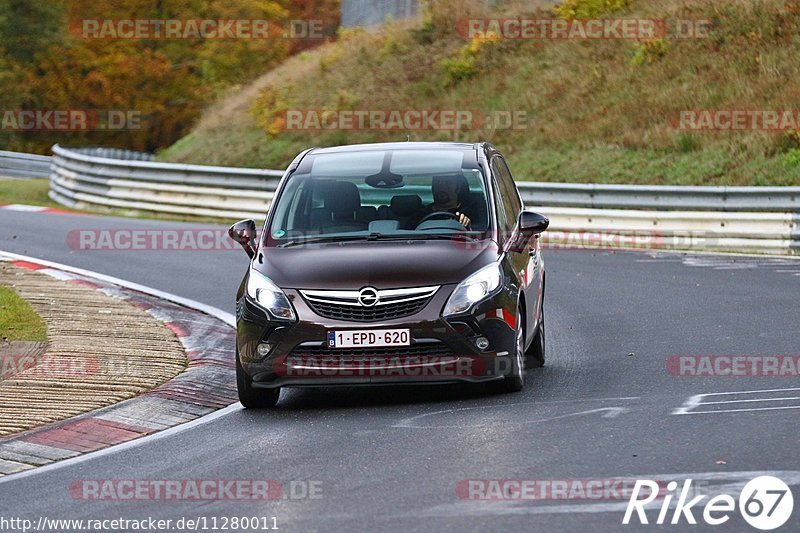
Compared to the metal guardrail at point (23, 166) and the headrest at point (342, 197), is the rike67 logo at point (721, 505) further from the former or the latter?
the metal guardrail at point (23, 166)

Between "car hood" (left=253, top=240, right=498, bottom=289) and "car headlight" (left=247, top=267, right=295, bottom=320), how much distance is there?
0.05 m

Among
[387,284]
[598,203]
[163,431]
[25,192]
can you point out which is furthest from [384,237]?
[25,192]

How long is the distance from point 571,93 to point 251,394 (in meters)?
22.9

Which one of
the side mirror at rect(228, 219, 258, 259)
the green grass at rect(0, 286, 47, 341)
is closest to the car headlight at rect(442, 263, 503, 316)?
the side mirror at rect(228, 219, 258, 259)

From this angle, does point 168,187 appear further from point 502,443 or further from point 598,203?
point 502,443

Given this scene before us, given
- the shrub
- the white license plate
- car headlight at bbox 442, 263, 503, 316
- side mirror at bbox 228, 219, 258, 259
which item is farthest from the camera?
the shrub

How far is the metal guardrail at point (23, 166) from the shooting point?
39.9 meters

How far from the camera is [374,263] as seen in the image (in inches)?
393

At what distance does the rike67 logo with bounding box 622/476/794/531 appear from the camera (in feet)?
21.4

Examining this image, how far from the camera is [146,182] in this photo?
29844 mm

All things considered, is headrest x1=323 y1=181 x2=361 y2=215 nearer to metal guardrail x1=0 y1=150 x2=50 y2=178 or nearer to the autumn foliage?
metal guardrail x1=0 y1=150 x2=50 y2=178

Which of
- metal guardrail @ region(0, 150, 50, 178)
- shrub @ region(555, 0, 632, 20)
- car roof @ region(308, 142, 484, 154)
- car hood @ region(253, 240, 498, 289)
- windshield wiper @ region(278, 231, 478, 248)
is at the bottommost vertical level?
metal guardrail @ region(0, 150, 50, 178)

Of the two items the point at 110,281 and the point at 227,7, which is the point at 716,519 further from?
the point at 227,7

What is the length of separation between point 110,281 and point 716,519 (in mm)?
12403
